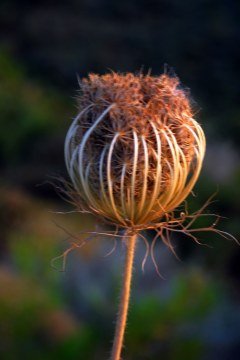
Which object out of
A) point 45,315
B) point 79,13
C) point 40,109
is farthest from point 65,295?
point 79,13

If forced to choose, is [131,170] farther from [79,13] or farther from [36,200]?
[79,13]

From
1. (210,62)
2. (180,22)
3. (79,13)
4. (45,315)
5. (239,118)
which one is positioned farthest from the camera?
(79,13)

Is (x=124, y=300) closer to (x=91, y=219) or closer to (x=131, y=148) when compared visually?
(x=131, y=148)

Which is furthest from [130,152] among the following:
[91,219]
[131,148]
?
[91,219]

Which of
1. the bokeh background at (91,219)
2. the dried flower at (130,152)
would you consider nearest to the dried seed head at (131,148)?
the dried flower at (130,152)

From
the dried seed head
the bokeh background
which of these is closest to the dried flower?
the dried seed head

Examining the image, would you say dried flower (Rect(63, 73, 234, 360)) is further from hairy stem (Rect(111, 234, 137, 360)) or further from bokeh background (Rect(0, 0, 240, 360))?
bokeh background (Rect(0, 0, 240, 360))

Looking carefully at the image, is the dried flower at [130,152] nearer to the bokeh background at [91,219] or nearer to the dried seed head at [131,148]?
the dried seed head at [131,148]
